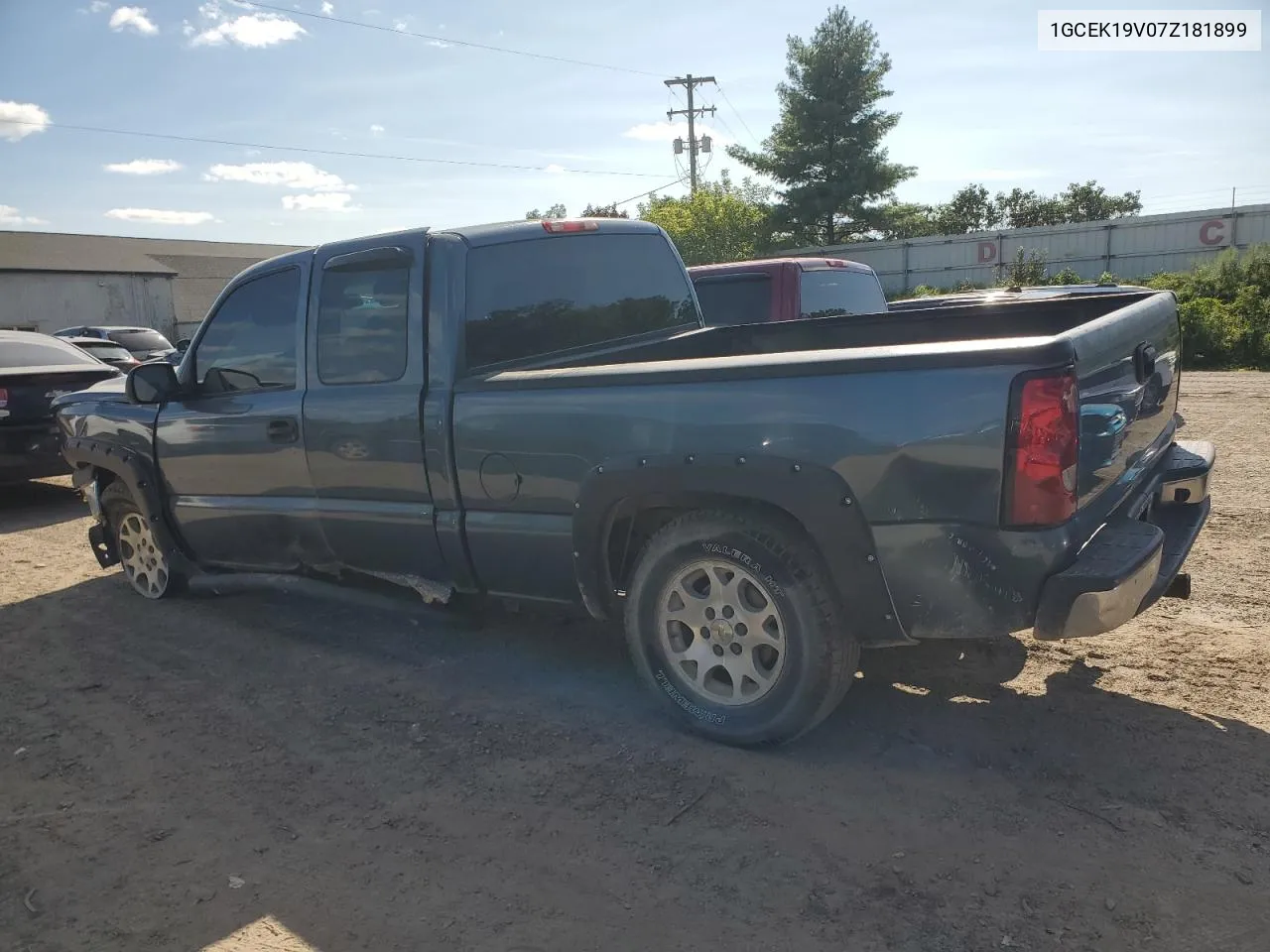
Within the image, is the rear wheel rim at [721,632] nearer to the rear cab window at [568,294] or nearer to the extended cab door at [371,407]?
the extended cab door at [371,407]

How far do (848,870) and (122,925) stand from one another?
2038 mm

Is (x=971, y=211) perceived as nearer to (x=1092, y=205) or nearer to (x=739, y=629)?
(x=1092, y=205)

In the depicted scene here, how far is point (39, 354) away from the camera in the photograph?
9.21 meters

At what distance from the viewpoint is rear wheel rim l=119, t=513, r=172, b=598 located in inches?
221

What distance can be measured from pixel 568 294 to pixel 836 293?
364 cm

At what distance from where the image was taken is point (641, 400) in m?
3.41

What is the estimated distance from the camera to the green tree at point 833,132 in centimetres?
4212

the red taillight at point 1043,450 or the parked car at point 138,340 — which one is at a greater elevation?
the parked car at point 138,340

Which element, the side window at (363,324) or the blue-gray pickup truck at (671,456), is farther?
the side window at (363,324)

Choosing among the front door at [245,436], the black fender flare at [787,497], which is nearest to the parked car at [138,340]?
the front door at [245,436]

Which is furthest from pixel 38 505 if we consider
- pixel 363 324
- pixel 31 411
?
pixel 363 324

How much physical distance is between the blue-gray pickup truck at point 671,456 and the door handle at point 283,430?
1.0 inches

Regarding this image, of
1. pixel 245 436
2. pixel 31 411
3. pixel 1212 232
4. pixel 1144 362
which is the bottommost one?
pixel 31 411

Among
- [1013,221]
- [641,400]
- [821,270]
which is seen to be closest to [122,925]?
[641,400]
